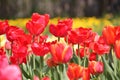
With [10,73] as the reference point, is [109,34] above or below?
below

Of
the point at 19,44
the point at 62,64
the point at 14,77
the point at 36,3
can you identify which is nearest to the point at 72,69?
the point at 62,64

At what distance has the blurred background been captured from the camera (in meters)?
19.9

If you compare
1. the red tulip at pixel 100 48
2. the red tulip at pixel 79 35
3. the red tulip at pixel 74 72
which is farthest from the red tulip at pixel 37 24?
the red tulip at pixel 74 72

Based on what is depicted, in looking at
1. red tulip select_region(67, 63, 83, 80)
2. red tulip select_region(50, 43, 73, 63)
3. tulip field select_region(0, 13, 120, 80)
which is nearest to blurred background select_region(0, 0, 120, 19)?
tulip field select_region(0, 13, 120, 80)

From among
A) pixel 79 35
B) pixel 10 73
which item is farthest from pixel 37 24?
pixel 10 73

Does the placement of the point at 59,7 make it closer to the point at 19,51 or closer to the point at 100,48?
the point at 100,48

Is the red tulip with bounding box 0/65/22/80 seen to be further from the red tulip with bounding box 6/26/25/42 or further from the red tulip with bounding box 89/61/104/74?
the red tulip with bounding box 6/26/25/42

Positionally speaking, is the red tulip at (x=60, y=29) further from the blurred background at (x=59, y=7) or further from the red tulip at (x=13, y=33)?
the blurred background at (x=59, y=7)

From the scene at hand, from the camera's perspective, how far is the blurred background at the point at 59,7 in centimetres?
1994

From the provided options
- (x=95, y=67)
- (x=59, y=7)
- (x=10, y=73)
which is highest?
(x=10, y=73)

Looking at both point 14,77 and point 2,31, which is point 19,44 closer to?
point 2,31

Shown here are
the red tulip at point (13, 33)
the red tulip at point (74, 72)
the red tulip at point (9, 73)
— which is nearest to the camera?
the red tulip at point (9, 73)

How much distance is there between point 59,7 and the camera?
20500mm

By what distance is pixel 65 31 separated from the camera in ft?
11.7
